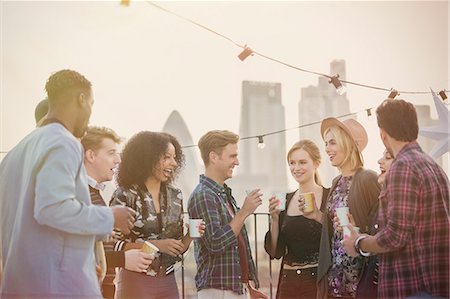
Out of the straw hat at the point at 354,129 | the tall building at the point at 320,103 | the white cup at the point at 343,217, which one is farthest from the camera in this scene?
the tall building at the point at 320,103

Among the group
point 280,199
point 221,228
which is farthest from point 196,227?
point 280,199

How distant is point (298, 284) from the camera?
2932 millimetres

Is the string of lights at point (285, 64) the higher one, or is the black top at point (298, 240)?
the string of lights at point (285, 64)

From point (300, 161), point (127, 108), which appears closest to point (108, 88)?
point (127, 108)

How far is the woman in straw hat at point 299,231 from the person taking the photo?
2934 mm

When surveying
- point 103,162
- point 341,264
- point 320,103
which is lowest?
point 341,264

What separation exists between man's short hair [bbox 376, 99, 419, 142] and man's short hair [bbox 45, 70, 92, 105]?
1.13m

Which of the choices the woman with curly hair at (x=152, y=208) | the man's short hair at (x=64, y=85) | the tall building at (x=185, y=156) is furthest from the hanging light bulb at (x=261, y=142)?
the man's short hair at (x=64, y=85)

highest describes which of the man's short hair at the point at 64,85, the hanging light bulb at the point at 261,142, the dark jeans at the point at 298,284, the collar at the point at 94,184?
the man's short hair at the point at 64,85

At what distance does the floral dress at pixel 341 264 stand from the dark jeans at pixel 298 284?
0.11m

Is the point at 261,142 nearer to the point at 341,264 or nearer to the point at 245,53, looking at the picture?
the point at 245,53

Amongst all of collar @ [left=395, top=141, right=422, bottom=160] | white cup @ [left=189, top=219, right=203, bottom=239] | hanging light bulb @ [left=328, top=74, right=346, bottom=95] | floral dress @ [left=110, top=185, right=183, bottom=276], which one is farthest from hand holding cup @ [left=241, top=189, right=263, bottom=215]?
hanging light bulb @ [left=328, top=74, right=346, bottom=95]

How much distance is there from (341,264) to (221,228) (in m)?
0.58

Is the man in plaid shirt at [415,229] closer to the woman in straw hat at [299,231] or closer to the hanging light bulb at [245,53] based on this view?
the woman in straw hat at [299,231]
